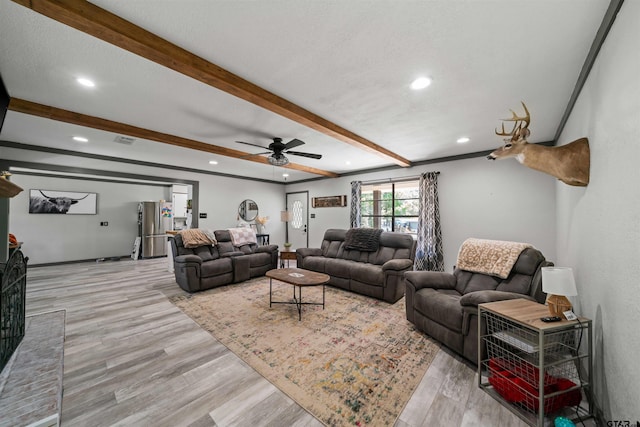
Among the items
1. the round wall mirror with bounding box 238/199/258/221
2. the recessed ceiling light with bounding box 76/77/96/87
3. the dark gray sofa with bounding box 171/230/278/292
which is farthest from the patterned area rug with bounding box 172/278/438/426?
the round wall mirror with bounding box 238/199/258/221

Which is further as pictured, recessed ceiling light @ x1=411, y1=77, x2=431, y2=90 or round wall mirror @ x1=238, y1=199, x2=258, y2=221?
round wall mirror @ x1=238, y1=199, x2=258, y2=221

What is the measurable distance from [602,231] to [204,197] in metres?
7.15

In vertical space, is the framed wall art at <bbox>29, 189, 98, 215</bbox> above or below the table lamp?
above

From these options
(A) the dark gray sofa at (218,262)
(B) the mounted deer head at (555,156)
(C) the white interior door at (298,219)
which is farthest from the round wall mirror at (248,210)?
(B) the mounted deer head at (555,156)

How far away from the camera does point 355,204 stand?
627 cm

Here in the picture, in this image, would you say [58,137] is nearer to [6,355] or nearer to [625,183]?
[6,355]

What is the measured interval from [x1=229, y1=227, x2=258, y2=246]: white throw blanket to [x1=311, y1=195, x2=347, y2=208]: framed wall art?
8.06 feet

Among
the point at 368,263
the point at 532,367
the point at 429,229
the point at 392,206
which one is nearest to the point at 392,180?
the point at 392,206

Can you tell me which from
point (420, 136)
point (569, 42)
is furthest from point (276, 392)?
point (420, 136)

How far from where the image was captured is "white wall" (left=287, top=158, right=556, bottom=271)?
12.7 feet

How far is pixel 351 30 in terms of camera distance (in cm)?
156

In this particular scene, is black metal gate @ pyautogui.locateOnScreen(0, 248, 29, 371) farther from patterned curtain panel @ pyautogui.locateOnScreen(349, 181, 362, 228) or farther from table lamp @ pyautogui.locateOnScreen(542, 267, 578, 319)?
patterned curtain panel @ pyautogui.locateOnScreen(349, 181, 362, 228)

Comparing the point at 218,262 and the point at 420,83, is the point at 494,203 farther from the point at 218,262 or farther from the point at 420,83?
the point at 218,262

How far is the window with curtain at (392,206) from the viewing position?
18.3 ft
